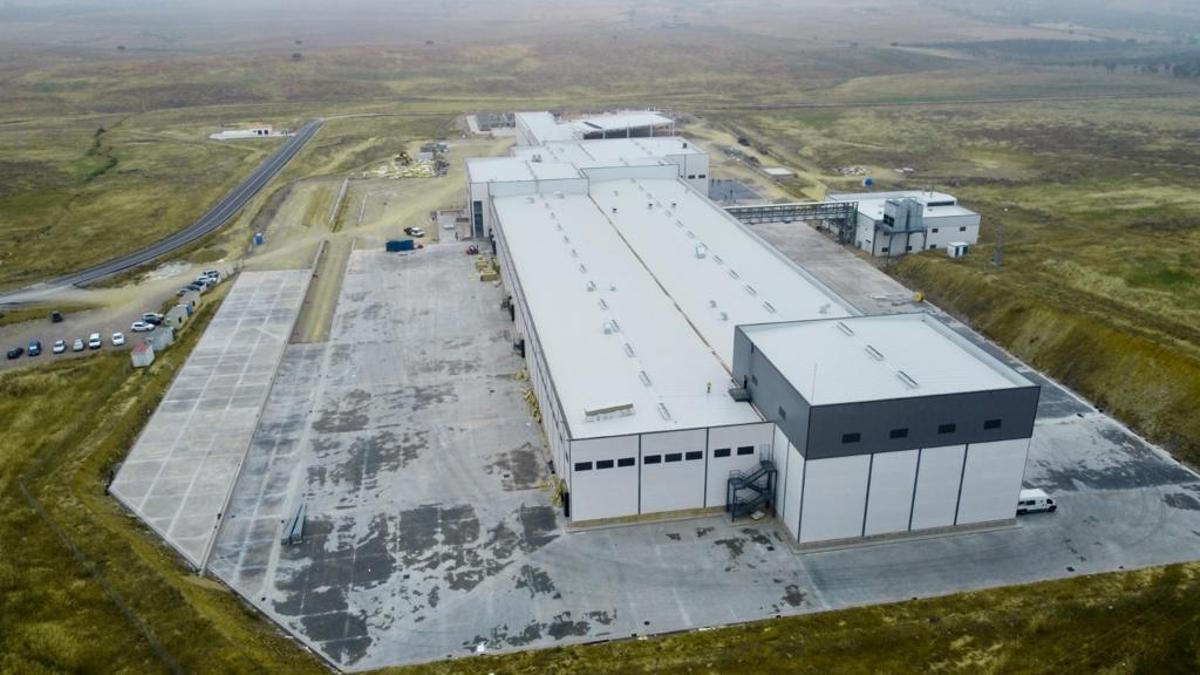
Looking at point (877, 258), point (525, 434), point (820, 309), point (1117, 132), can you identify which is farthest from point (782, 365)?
point (1117, 132)

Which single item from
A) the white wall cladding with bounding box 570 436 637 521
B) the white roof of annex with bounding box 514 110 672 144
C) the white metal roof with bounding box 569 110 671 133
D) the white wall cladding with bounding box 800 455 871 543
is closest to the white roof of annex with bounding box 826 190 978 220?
the white roof of annex with bounding box 514 110 672 144

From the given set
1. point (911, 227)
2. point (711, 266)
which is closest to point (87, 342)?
point (711, 266)

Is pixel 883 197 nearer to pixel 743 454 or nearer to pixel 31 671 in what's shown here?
pixel 743 454

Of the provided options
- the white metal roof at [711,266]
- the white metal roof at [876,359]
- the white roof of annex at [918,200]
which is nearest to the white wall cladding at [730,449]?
the white metal roof at [876,359]

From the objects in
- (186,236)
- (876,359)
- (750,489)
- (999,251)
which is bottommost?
(186,236)

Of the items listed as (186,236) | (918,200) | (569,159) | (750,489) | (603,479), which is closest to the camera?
(603,479)

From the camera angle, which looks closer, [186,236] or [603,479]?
[603,479]

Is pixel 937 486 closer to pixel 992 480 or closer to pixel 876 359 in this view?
pixel 992 480
